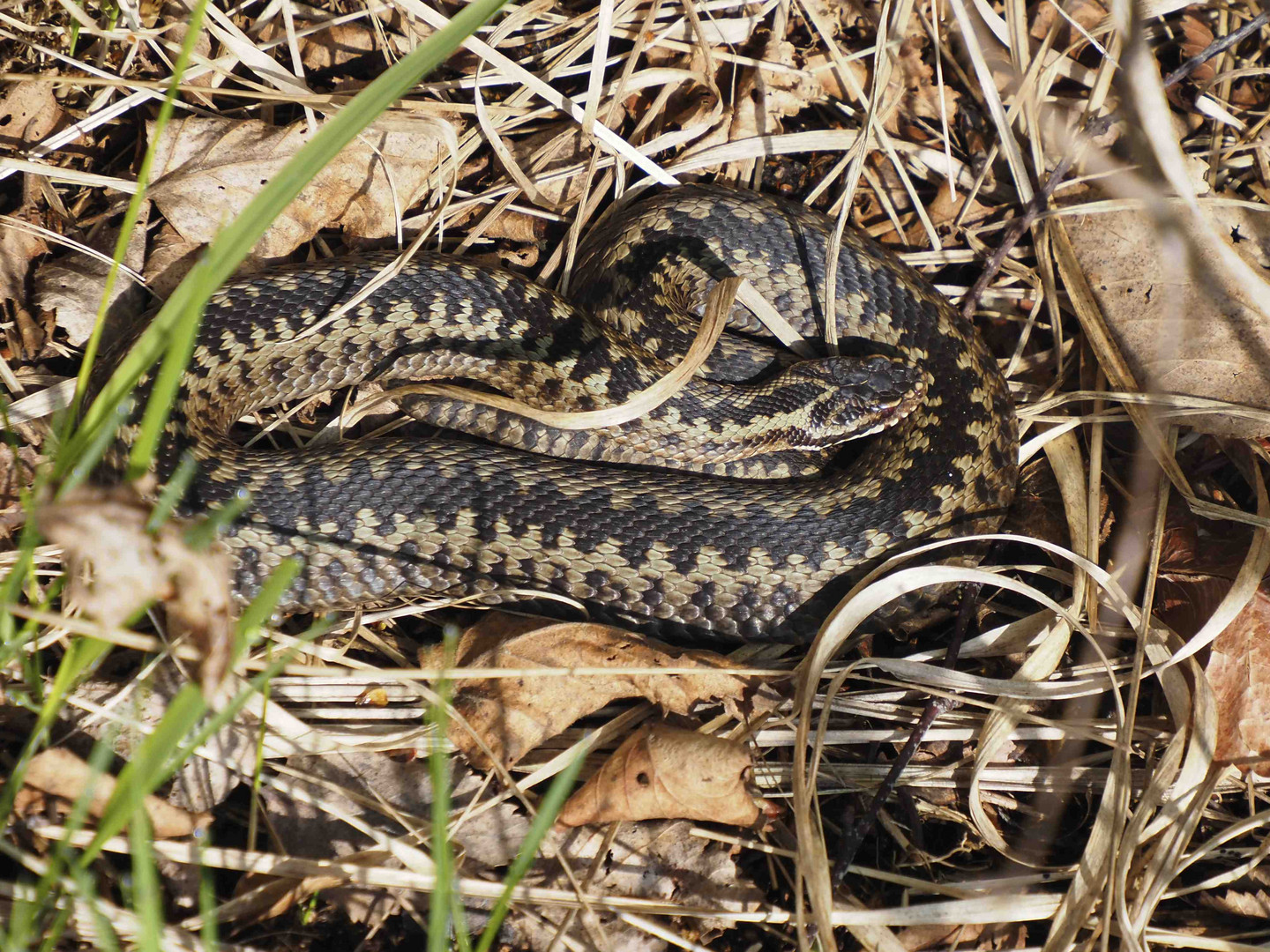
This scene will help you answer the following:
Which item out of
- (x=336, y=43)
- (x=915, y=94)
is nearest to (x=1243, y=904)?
(x=915, y=94)

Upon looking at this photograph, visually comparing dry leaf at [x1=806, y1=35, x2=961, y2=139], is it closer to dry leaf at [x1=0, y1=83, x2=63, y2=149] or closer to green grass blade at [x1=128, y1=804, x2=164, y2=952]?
dry leaf at [x1=0, y1=83, x2=63, y2=149]

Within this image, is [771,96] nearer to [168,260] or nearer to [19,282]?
[168,260]

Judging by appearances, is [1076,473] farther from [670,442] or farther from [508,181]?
[508,181]

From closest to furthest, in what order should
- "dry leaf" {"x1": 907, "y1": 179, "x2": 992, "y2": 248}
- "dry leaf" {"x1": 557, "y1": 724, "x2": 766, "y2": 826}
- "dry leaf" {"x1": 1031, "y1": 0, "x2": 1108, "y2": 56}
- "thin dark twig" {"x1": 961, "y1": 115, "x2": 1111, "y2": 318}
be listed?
"dry leaf" {"x1": 557, "y1": 724, "x2": 766, "y2": 826}
"thin dark twig" {"x1": 961, "y1": 115, "x2": 1111, "y2": 318}
"dry leaf" {"x1": 1031, "y1": 0, "x2": 1108, "y2": 56}
"dry leaf" {"x1": 907, "y1": 179, "x2": 992, "y2": 248}

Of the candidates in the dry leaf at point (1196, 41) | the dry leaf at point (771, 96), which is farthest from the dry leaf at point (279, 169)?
the dry leaf at point (1196, 41)

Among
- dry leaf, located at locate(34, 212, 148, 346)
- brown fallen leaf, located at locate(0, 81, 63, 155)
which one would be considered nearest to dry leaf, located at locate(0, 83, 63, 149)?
brown fallen leaf, located at locate(0, 81, 63, 155)

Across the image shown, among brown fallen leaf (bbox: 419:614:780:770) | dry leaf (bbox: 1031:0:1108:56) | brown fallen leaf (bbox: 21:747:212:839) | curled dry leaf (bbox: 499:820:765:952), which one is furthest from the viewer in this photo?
dry leaf (bbox: 1031:0:1108:56)

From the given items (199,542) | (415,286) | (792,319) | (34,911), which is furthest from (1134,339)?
(34,911)
